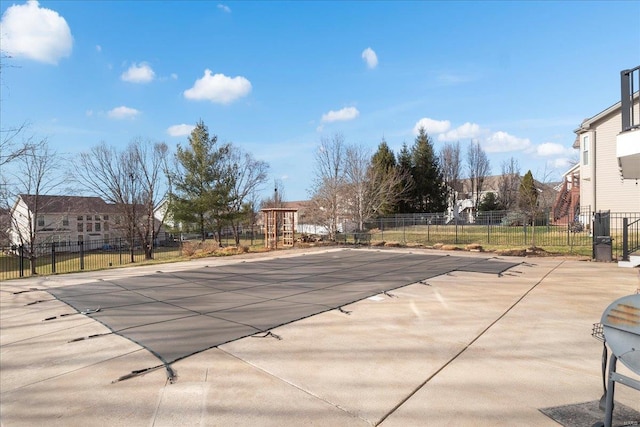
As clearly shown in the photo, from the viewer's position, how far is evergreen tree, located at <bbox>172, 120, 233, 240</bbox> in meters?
26.0

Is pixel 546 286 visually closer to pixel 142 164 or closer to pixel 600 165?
pixel 600 165

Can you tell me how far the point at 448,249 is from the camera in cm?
1561

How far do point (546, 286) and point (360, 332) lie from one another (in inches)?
204

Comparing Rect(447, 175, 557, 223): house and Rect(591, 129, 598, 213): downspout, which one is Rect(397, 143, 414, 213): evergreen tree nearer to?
Rect(447, 175, 557, 223): house

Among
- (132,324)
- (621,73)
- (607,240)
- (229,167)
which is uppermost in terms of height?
(229,167)

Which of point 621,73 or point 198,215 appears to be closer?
point 621,73

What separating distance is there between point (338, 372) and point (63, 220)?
37669 millimetres

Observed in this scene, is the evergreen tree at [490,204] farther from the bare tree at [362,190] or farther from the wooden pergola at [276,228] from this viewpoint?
the wooden pergola at [276,228]

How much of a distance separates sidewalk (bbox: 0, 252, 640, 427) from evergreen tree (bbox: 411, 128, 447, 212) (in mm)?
33913

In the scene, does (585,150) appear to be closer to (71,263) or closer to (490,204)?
(490,204)

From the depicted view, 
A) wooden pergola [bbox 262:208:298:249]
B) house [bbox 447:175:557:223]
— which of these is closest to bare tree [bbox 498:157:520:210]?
house [bbox 447:175:557:223]

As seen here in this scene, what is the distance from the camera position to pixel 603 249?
11320mm

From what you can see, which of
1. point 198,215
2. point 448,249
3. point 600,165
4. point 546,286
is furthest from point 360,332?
point 198,215

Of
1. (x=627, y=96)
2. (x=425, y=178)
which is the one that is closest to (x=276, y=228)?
(x=627, y=96)
